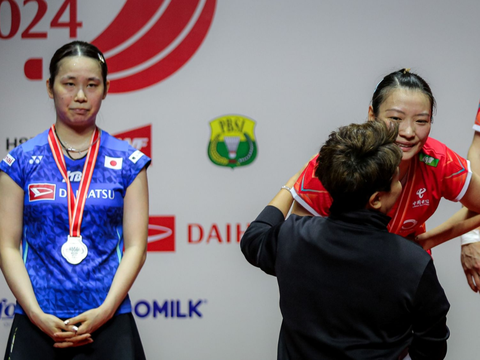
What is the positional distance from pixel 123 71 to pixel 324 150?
1.93 m

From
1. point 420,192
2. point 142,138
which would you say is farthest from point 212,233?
point 420,192

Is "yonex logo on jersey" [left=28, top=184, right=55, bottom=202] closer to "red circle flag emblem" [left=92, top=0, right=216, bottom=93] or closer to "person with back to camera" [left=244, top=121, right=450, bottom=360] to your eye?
"person with back to camera" [left=244, top=121, right=450, bottom=360]

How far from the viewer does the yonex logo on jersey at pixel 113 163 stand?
1.68 metres

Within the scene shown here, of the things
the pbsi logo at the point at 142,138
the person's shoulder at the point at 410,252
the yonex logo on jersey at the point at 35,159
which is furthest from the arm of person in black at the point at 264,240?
the pbsi logo at the point at 142,138

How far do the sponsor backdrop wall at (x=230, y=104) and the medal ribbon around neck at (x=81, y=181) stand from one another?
4.41 feet

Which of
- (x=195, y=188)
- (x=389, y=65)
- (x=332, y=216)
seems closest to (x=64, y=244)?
(x=332, y=216)

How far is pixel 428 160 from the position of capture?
188 centimetres

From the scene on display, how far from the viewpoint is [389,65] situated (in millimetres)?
3021

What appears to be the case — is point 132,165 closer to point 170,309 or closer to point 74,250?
point 74,250

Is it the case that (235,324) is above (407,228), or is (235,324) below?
below

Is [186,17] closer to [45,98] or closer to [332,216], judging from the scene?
[45,98]

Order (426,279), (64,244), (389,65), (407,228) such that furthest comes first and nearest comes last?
(389,65)
(407,228)
(64,244)
(426,279)

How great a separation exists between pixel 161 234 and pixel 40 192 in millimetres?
1475

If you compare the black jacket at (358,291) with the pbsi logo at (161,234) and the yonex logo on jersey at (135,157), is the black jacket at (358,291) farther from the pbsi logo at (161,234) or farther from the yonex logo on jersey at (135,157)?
the pbsi logo at (161,234)
